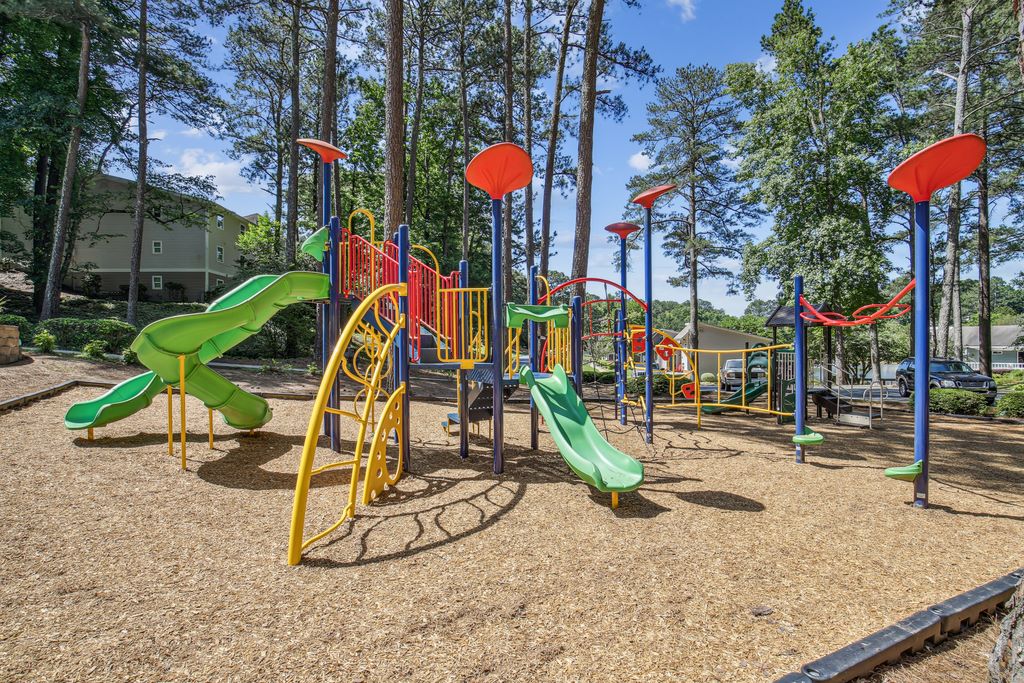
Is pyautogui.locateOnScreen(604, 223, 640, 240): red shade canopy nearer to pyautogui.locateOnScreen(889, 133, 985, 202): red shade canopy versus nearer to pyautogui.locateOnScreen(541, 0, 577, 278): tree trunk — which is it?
pyautogui.locateOnScreen(889, 133, 985, 202): red shade canopy

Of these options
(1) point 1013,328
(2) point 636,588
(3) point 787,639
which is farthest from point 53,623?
(1) point 1013,328

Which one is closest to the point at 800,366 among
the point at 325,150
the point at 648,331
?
the point at 648,331

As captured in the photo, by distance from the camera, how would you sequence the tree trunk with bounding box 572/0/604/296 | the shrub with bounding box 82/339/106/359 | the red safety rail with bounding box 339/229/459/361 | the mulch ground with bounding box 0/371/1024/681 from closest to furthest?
1. the mulch ground with bounding box 0/371/1024/681
2. the red safety rail with bounding box 339/229/459/361
3. the tree trunk with bounding box 572/0/604/296
4. the shrub with bounding box 82/339/106/359

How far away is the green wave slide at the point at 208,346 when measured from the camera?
17.1 feet

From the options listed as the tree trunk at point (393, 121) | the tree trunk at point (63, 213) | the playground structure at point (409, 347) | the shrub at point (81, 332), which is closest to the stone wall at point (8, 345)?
the shrub at point (81, 332)

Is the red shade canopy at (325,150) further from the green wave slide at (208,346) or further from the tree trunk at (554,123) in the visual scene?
the tree trunk at (554,123)

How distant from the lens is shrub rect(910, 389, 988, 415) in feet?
37.9

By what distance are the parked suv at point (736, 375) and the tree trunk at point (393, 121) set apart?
1069cm

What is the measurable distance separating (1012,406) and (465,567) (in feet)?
44.7

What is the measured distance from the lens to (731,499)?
4582 mm

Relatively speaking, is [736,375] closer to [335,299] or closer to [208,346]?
[335,299]

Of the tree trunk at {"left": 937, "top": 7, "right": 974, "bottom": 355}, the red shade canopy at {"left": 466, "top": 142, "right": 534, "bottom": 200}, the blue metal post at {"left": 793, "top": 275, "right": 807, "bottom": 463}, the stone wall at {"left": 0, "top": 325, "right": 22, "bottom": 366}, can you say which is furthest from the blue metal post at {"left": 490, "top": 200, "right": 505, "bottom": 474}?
the tree trunk at {"left": 937, "top": 7, "right": 974, "bottom": 355}

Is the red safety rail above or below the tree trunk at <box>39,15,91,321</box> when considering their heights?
below

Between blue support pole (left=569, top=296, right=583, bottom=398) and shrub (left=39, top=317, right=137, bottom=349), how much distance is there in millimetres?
11565
